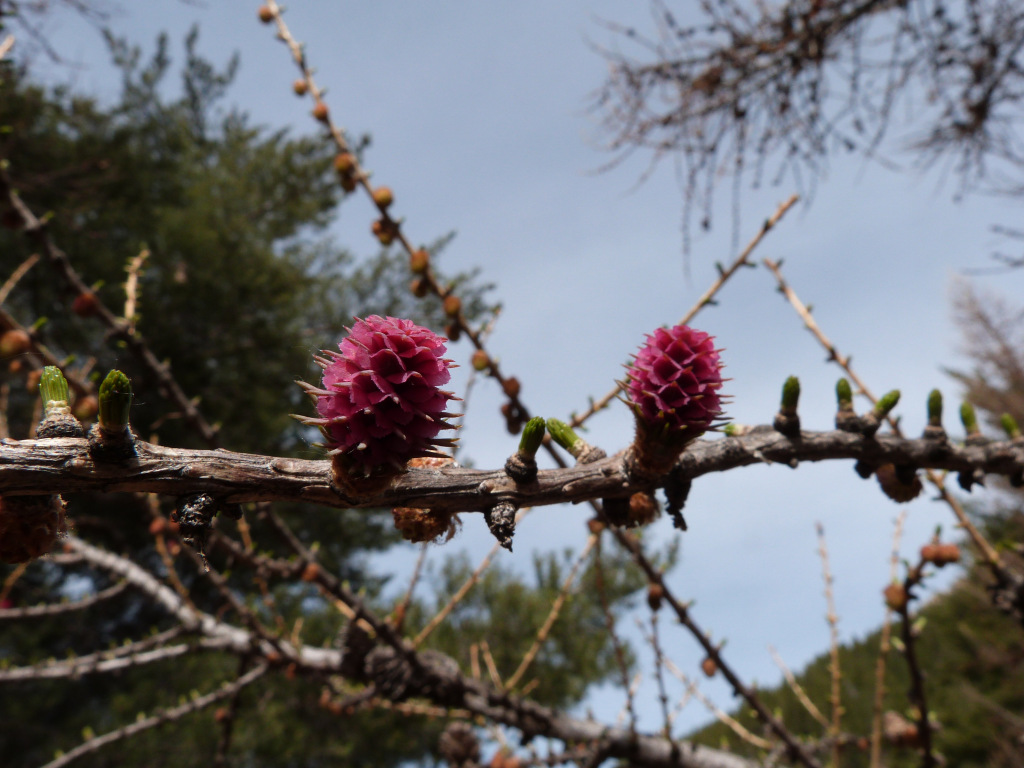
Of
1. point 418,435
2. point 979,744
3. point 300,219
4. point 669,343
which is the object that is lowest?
point 979,744

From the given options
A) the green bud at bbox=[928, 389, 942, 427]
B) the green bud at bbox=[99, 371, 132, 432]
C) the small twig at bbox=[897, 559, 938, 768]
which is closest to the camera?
the green bud at bbox=[99, 371, 132, 432]

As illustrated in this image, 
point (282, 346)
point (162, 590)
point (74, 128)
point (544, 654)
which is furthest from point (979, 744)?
point (74, 128)

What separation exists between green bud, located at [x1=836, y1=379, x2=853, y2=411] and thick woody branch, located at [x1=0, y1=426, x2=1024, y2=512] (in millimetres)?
244

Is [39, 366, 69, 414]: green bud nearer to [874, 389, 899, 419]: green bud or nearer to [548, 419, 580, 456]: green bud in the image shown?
[548, 419, 580, 456]: green bud

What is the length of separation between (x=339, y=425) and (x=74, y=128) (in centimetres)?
977

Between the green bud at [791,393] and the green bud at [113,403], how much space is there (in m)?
0.96

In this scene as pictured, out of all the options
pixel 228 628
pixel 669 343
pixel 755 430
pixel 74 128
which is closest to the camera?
pixel 669 343

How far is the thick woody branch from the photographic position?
724 millimetres

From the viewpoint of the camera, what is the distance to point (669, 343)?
897 millimetres

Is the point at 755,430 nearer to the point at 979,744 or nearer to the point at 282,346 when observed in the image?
the point at 282,346

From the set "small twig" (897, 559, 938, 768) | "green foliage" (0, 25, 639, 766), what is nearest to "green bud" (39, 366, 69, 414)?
"small twig" (897, 559, 938, 768)

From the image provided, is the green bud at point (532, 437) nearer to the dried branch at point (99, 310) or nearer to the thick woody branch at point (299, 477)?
the thick woody branch at point (299, 477)

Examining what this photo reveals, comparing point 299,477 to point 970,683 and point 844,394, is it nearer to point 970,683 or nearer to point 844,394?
point 844,394

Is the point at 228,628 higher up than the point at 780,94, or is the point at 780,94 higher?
the point at 780,94
